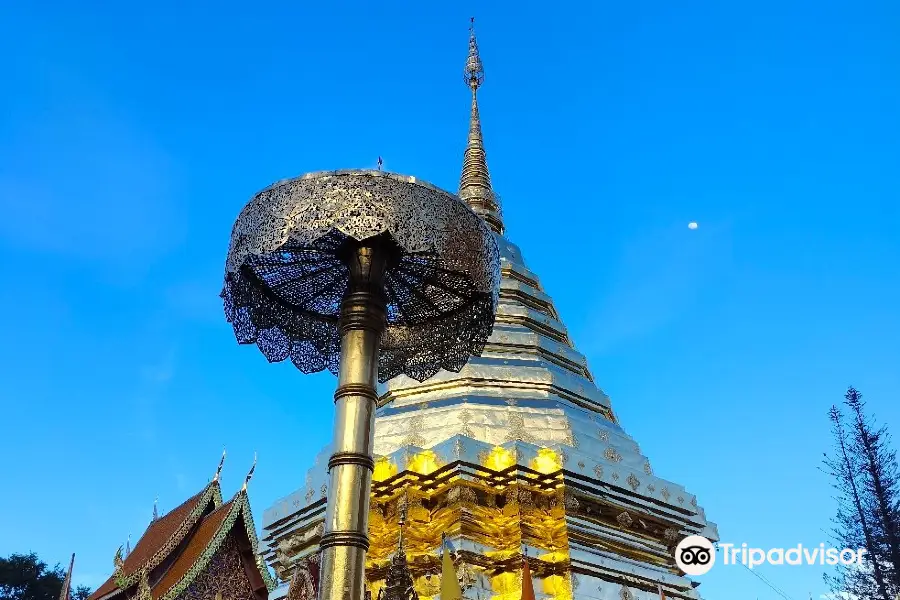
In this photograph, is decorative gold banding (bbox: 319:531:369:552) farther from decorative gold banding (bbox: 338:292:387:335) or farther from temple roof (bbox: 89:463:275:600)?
temple roof (bbox: 89:463:275:600)

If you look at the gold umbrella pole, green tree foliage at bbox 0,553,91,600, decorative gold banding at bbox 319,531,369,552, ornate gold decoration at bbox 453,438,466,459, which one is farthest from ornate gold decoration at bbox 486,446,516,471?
green tree foliage at bbox 0,553,91,600

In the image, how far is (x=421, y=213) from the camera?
4.33 metres

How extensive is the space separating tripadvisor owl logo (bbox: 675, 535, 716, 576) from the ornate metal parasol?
7.12 metres

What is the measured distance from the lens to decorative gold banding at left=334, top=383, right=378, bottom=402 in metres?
3.99

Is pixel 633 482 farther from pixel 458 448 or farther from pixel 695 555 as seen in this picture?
pixel 458 448

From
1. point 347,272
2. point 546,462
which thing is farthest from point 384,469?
point 347,272

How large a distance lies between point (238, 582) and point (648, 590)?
5.51 meters

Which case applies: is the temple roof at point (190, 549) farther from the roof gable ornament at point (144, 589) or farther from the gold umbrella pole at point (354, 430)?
the gold umbrella pole at point (354, 430)

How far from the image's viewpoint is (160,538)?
528 inches

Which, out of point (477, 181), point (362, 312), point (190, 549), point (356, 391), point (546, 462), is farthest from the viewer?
point (477, 181)

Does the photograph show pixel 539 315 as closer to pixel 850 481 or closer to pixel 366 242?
pixel 850 481

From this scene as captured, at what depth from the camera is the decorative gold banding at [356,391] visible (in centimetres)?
399

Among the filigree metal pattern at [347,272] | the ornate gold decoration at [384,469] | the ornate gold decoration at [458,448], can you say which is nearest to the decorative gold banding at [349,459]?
the filigree metal pattern at [347,272]

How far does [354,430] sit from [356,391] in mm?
185
